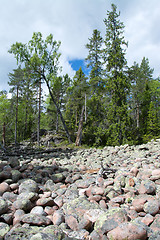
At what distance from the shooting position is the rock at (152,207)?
193 centimetres

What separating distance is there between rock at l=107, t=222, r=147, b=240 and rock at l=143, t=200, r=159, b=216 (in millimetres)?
445

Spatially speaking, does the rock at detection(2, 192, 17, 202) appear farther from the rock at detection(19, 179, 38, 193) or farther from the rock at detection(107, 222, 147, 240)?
the rock at detection(107, 222, 147, 240)

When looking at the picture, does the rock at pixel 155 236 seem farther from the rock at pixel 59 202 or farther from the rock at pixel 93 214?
the rock at pixel 59 202

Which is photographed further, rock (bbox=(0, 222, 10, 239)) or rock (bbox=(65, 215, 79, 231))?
rock (bbox=(65, 215, 79, 231))

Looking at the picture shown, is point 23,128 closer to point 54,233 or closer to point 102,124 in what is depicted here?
point 102,124

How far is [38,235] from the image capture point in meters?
1.55

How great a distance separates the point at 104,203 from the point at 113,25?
13557 mm

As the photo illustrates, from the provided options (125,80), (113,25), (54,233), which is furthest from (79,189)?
(113,25)

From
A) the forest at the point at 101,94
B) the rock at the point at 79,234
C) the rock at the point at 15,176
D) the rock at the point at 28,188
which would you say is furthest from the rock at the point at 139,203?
the forest at the point at 101,94

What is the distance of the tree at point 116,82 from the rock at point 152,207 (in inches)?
359

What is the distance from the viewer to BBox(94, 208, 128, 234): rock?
168cm

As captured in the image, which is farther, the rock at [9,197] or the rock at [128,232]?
the rock at [9,197]

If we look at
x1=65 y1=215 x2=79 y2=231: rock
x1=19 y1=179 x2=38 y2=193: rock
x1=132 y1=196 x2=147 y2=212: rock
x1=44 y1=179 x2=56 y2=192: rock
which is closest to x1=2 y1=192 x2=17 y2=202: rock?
x1=19 y1=179 x2=38 y2=193: rock

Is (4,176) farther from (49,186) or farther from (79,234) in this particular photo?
(79,234)
